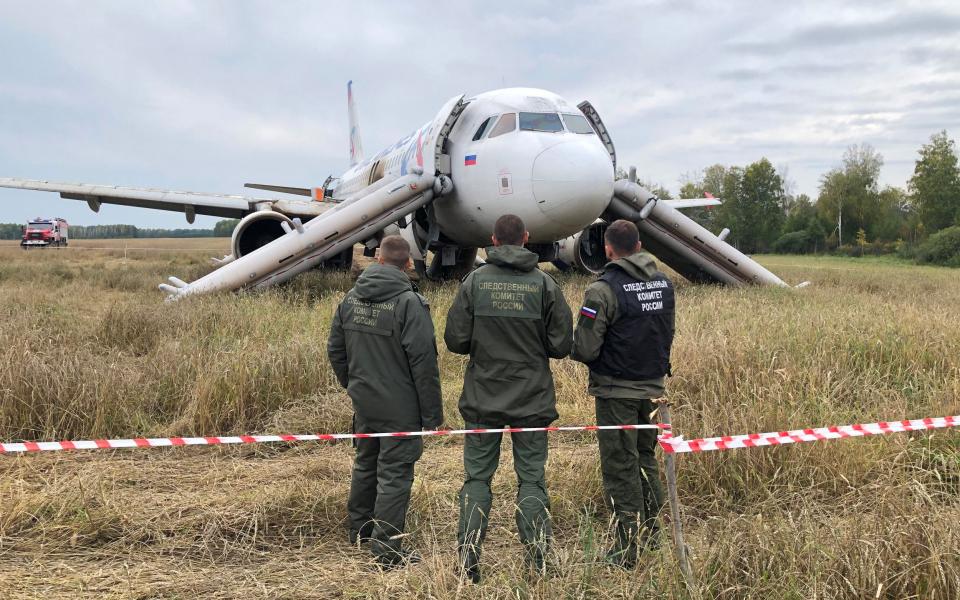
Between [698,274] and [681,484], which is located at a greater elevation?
[698,274]

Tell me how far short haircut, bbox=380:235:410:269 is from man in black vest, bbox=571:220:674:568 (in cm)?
103

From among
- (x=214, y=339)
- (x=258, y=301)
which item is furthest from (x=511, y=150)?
(x=214, y=339)

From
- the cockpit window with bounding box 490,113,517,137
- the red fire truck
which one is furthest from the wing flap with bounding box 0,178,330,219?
the red fire truck

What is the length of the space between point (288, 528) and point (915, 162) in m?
57.1

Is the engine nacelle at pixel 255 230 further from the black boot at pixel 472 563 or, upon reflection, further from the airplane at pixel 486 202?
the black boot at pixel 472 563

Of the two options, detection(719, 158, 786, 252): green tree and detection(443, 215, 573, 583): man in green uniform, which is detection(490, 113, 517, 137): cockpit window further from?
detection(719, 158, 786, 252): green tree

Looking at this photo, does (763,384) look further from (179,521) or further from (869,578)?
(179,521)

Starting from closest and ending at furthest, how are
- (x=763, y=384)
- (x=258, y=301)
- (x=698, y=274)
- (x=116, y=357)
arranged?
(x=763, y=384) → (x=116, y=357) → (x=258, y=301) → (x=698, y=274)

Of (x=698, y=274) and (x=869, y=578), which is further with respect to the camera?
(x=698, y=274)

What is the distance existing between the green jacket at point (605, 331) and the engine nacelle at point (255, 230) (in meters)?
10.6

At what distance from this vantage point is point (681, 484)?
3.94 metres

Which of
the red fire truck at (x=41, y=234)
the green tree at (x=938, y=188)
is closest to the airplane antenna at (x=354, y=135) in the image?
the red fire truck at (x=41, y=234)

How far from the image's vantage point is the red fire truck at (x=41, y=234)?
43.8m

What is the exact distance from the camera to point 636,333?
348 centimetres
